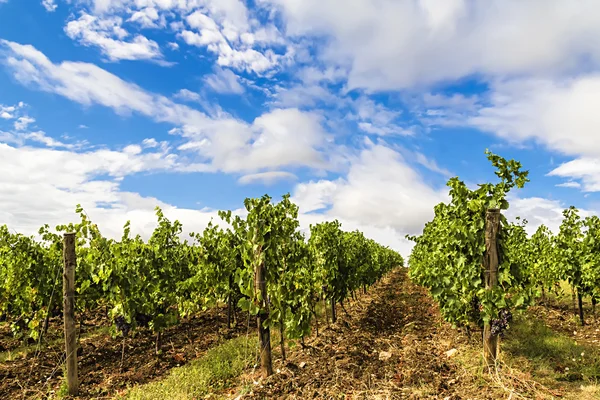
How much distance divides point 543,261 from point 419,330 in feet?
26.4

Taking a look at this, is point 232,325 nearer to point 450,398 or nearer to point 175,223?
point 175,223

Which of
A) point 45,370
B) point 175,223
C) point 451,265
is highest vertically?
point 175,223

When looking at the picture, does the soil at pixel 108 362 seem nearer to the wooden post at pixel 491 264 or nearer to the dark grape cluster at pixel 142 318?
→ the dark grape cluster at pixel 142 318

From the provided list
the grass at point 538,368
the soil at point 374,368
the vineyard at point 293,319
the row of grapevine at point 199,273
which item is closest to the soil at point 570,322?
the vineyard at point 293,319

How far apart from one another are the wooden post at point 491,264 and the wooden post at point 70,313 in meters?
7.43

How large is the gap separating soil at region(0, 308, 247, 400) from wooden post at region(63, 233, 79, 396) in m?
0.28

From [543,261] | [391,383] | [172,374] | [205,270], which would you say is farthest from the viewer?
[543,261]

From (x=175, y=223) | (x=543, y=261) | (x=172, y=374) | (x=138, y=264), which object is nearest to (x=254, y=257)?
(x=172, y=374)

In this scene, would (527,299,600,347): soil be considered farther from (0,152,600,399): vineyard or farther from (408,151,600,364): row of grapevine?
(408,151,600,364): row of grapevine

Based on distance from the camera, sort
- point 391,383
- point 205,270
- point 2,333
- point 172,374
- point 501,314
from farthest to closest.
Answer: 1. point 2,333
2. point 205,270
3. point 172,374
4. point 501,314
5. point 391,383

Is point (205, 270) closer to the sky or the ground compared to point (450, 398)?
closer to the sky

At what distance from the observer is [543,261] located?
1555 cm

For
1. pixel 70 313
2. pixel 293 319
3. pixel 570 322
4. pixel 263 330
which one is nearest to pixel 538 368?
pixel 293 319

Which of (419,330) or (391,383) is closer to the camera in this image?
(391,383)
